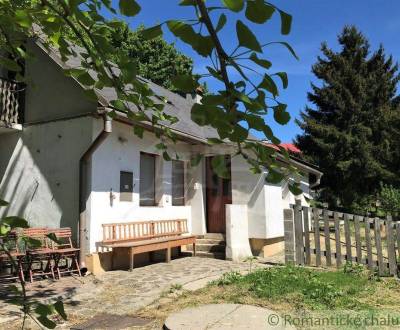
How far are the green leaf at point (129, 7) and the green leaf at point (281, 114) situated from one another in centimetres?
55

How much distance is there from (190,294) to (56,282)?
302 cm

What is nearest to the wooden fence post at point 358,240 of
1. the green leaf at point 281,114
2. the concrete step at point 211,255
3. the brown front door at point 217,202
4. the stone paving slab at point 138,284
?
the stone paving slab at point 138,284

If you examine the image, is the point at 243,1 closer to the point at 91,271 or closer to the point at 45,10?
the point at 45,10

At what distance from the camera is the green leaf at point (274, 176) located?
1644 mm

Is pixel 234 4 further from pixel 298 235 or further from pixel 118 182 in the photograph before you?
pixel 118 182

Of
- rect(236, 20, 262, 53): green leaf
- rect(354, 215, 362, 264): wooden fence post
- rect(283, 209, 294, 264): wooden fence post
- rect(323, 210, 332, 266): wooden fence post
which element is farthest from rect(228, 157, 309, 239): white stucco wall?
rect(236, 20, 262, 53): green leaf

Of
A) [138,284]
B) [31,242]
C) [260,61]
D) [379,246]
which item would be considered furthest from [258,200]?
[260,61]

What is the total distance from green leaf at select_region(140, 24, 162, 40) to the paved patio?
483 cm

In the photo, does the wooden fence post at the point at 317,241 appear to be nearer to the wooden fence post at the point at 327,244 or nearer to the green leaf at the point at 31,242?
the wooden fence post at the point at 327,244

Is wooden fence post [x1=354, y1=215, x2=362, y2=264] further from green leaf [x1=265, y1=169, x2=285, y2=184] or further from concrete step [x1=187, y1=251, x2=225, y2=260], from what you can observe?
green leaf [x1=265, y1=169, x2=285, y2=184]

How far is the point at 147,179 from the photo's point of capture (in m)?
11.6

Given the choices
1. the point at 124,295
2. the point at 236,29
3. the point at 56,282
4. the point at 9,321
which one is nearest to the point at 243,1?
the point at 236,29

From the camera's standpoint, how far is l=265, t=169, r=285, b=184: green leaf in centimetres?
164

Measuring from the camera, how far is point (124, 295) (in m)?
7.24
